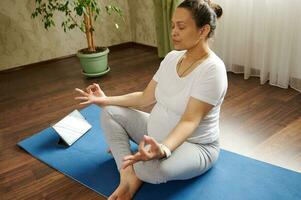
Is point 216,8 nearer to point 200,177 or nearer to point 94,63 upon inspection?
point 200,177

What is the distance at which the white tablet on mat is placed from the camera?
1.93 meters

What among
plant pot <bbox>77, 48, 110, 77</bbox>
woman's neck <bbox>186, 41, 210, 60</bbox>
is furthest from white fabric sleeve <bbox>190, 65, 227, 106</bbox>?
plant pot <bbox>77, 48, 110, 77</bbox>

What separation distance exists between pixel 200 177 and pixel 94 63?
1.79 metres

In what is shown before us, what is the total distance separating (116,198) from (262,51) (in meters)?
1.76

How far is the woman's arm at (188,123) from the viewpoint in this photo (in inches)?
48.4

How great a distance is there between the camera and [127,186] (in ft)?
4.66

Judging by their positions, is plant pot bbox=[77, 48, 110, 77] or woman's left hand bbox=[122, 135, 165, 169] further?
plant pot bbox=[77, 48, 110, 77]

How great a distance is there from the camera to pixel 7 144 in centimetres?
203

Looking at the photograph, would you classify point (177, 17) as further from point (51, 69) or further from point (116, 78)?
point (51, 69)

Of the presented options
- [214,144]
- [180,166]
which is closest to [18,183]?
[180,166]

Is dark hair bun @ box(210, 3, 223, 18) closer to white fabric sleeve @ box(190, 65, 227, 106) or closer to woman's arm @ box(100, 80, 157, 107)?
white fabric sleeve @ box(190, 65, 227, 106)

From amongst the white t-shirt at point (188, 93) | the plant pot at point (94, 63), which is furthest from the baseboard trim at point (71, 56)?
the white t-shirt at point (188, 93)

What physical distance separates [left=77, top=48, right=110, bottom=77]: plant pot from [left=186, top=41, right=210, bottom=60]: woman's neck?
5.63ft

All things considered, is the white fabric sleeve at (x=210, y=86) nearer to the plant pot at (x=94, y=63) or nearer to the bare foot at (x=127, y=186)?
the bare foot at (x=127, y=186)
